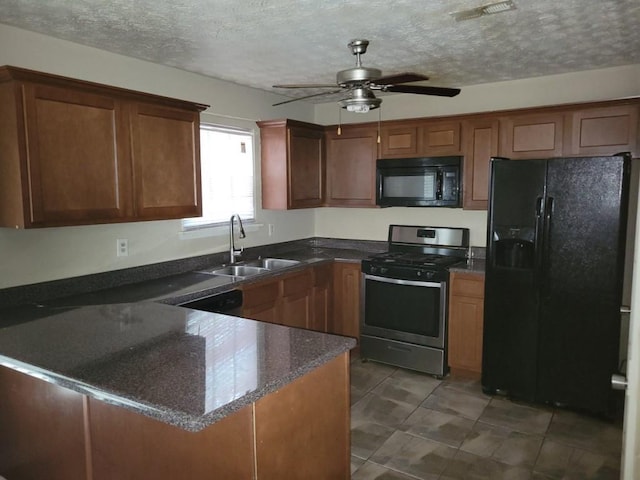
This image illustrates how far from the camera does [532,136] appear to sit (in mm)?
3650

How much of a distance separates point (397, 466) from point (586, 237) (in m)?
1.87

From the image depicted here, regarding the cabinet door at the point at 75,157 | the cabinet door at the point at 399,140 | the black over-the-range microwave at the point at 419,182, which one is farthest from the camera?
the cabinet door at the point at 399,140

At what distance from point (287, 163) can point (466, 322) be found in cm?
201

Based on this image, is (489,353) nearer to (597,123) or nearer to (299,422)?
(597,123)

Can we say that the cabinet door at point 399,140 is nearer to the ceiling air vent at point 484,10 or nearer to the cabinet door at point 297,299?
the cabinet door at point 297,299

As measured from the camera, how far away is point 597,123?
11.2ft

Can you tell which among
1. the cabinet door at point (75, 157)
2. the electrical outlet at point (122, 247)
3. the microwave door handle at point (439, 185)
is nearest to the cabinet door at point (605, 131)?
the microwave door handle at point (439, 185)

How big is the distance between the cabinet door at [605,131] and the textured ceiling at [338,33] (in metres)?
0.36

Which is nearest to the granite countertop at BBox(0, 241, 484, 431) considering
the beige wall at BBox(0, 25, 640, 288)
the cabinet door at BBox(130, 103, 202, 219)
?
the beige wall at BBox(0, 25, 640, 288)

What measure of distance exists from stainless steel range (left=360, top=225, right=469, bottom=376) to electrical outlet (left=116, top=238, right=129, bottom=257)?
192 centimetres

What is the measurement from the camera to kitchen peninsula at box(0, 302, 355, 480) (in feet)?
4.72

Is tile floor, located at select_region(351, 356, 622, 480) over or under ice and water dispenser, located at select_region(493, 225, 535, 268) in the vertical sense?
under

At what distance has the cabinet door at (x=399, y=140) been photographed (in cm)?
417

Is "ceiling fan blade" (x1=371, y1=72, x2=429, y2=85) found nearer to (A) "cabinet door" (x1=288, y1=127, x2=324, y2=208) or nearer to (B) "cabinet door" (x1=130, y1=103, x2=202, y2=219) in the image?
(B) "cabinet door" (x1=130, y1=103, x2=202, y2=219)
